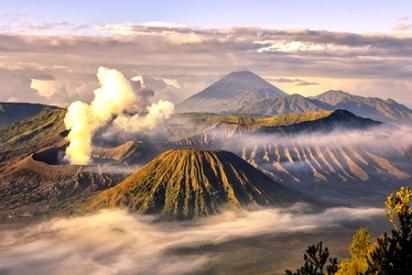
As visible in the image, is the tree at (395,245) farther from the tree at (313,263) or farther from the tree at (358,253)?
the tree at (358,253)

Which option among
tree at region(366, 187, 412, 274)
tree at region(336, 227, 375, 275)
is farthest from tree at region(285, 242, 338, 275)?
tree at region(336, 227, 375, 275)

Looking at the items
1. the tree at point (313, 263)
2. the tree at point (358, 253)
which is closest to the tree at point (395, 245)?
the tree at point (313, 263)

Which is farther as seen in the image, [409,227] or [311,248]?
[311,248]

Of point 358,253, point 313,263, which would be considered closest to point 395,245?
point 313,263

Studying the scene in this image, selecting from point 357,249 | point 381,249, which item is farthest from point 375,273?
point 357,249

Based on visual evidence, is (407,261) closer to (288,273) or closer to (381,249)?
(381,249)

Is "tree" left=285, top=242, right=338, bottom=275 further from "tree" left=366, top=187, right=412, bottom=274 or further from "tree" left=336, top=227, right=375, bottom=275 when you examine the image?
"tree" left=336, top=227, right=375, bottom=275

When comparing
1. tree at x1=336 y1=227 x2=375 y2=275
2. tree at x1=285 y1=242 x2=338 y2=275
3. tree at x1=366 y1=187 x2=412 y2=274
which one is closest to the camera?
tree at x1=366 y1=187 x2=412 y2=274

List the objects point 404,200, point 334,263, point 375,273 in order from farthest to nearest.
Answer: point 334,263, point 375,273, point 404,200
